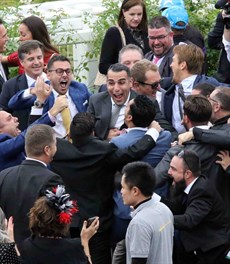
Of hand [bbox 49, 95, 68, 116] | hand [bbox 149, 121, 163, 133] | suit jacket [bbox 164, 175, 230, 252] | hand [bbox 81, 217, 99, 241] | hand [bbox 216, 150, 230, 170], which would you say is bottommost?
suit jacket [bbox 164, 175, 230, 252]

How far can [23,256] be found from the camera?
792 cm

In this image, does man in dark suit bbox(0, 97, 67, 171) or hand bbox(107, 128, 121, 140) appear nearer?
man in dark suit bbox(0, 97, 67, 171)

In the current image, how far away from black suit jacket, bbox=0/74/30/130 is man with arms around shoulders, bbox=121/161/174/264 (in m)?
2.48

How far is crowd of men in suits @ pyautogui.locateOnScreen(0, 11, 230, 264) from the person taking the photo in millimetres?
8656

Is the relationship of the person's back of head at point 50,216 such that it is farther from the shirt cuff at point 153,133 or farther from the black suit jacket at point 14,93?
the black suit jacket at point 14,93

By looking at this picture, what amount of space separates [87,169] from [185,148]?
0.93m

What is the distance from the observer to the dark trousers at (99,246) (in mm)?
9523

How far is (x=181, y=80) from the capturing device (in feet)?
34.1

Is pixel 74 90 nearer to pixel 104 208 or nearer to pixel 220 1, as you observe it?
pixel 104 208

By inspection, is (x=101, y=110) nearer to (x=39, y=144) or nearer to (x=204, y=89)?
(x=204, y=89)

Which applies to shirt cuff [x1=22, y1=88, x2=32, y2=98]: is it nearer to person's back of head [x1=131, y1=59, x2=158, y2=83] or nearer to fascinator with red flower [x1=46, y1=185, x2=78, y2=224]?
person's back of head [x1=131, y1=59, x2=158, y2=83]

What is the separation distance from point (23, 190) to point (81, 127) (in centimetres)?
99

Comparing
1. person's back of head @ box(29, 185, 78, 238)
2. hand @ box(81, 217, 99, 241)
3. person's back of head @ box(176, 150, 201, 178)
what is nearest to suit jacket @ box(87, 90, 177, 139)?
person's back of head @ box(176, 150, 201, 178)

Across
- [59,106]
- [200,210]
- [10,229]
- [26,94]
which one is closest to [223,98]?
[200,210]
